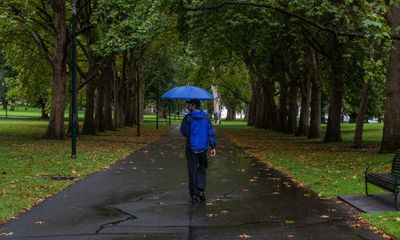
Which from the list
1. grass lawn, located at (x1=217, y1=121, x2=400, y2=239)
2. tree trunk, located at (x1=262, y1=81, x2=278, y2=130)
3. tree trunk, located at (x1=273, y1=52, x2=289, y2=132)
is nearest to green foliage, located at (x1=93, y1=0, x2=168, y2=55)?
grass lawn, located at (x1=217, y1=121, x2=400, y2=239)

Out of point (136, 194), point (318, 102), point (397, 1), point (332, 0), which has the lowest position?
point (136, 194)

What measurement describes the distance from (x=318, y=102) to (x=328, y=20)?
10428 mm

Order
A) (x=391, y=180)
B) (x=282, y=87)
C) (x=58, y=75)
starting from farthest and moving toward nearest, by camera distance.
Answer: (x=282, y=87)
(x=58, y=75)
(x=391, y=180)

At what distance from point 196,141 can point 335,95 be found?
18042 mm

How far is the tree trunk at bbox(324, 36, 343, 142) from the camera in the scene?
25984 millimetres

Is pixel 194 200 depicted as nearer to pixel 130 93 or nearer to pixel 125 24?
pixel 125 24

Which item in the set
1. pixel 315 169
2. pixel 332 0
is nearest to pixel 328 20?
pixel 332 0

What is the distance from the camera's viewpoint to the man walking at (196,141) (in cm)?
1052

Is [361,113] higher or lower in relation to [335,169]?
higher

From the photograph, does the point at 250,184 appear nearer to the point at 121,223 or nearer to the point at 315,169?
the point at 315,169

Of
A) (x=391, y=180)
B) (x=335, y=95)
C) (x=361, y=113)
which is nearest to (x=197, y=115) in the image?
(x=391, y=180)

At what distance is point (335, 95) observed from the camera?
27.3 metres

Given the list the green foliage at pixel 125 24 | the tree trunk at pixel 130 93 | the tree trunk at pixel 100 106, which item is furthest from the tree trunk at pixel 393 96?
the tree trunk at pixel 130 93

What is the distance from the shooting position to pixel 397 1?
1372 centimetres
